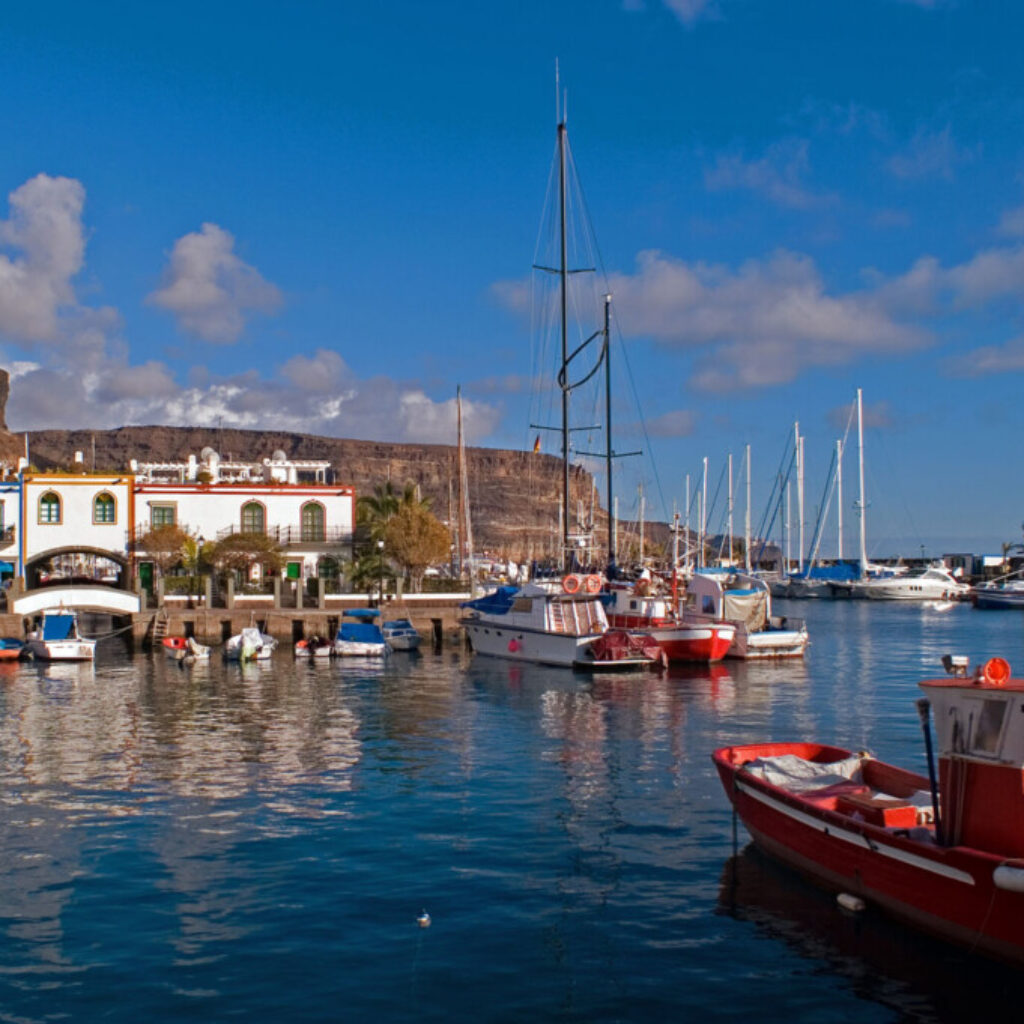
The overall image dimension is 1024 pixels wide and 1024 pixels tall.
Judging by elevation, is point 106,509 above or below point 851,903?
above

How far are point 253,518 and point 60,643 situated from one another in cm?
2258

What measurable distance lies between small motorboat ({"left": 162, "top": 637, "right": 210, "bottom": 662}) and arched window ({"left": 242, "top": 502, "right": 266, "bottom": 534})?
57.6ft

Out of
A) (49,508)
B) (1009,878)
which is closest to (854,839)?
(1009,878)

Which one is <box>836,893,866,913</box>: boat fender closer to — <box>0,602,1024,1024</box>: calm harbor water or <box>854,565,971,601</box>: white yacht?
<box>0,602,1024,1024</box>: calm harbor water

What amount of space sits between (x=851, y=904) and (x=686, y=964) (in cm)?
278

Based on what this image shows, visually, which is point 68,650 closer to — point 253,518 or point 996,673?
point 253,518

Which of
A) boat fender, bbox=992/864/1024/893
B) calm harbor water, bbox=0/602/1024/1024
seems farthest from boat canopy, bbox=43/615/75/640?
boat fender, bbox=992/864/1024/893

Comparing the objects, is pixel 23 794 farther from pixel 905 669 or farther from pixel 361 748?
pixel 905 669

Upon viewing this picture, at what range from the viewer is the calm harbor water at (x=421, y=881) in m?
12.4

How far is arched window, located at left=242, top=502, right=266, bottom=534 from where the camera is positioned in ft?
231

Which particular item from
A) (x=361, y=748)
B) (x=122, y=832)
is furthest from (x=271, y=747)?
(x=122, y=832)

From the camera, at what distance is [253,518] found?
70.8 m

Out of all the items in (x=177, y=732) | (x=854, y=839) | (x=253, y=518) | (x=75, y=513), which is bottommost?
(x=177, y=732)

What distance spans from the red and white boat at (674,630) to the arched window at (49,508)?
36030mm
